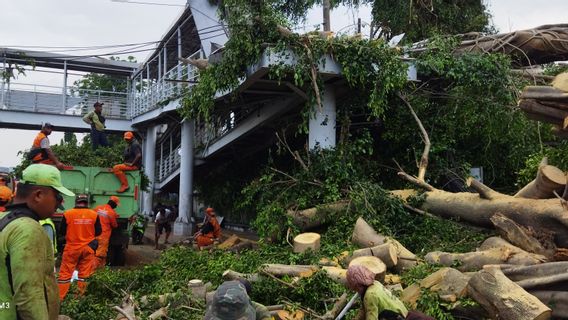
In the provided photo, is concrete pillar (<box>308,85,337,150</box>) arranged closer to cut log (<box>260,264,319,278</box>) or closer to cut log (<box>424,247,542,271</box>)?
cut log (<box>260,264,319,278</box>)

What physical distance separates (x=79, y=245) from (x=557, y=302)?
5.83 m

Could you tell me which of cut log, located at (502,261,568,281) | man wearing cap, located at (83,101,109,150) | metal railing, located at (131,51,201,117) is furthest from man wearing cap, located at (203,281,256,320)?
metal railing, located at (131,51,201,117)

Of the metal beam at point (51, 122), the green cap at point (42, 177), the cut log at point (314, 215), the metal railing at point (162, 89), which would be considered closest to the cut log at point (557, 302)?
the cut log at point (314, 215)

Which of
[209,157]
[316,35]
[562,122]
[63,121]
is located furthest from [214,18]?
[562,122]

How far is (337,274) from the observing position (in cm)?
591

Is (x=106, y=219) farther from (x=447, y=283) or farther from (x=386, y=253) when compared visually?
(x=447, y=283)

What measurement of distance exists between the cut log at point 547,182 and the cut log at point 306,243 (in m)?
3.16

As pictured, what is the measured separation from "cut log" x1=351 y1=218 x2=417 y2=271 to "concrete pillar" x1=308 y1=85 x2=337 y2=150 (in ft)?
9.58

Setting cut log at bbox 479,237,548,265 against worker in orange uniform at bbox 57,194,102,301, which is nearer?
cut log at bbox 479,237,548,265

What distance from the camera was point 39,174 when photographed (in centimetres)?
262

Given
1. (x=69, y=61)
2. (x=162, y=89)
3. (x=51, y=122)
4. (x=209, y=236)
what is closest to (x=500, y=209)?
(x=209, y=236)

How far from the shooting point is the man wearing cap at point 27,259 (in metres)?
2.36

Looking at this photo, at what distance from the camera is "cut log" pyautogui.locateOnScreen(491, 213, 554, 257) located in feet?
19.9

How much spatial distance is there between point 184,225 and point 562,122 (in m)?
12.5
